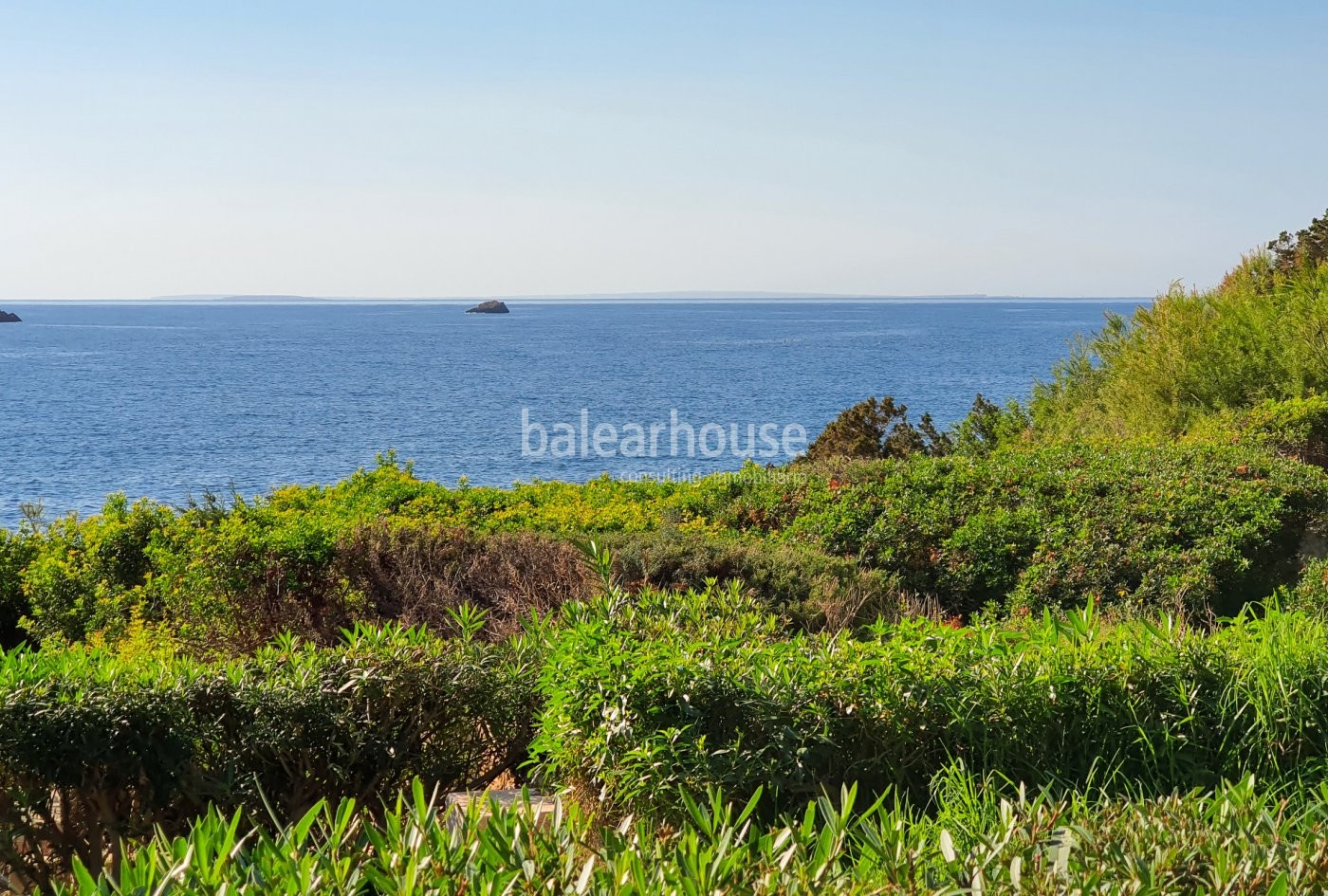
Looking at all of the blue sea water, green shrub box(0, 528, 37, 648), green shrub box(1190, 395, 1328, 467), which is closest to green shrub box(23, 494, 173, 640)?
green shrub box(0, 528, 37, 648)

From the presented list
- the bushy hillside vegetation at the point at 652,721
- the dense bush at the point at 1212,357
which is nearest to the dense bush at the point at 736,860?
the bushy hillside vegetation at the point at 652,721

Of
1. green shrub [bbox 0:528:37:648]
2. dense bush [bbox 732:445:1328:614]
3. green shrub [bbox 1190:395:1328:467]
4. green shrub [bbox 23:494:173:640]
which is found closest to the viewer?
dense bush [bbox 732:445:1328:614]

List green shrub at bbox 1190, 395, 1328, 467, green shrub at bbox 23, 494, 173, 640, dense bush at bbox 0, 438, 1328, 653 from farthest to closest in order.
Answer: green shrub at bbox 1190, 395, 1328, 467, green shrub at bbox 23, 494, 173, 640, dense bush at bbox 0, 438, 1328, 653

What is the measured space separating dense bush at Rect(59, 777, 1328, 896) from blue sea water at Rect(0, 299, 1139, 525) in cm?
685

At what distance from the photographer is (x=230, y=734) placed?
12.0 feet

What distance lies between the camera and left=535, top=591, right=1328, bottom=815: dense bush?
11.2 feet

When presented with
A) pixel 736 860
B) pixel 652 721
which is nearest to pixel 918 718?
pixel 652 721

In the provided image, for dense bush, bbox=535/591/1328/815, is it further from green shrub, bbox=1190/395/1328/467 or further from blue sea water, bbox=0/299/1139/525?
green shrub, bbox=1190/395/1328/467

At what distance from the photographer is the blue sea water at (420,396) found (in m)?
45.6

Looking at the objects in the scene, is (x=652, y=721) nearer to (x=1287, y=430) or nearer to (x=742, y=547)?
(x=742, y=547)

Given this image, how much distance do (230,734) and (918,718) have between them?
224 centimetres

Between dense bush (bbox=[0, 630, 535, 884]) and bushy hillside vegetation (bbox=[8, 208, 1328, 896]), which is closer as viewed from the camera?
bushy hillside vegetation (bbox=[8, 208, 1328, 896])

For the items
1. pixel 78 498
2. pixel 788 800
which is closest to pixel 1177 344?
pixel 788 800

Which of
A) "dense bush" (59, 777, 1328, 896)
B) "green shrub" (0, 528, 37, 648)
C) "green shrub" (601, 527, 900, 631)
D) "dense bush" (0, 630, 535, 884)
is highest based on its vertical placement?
"dense bush" (59, 777, 1328, 896)
